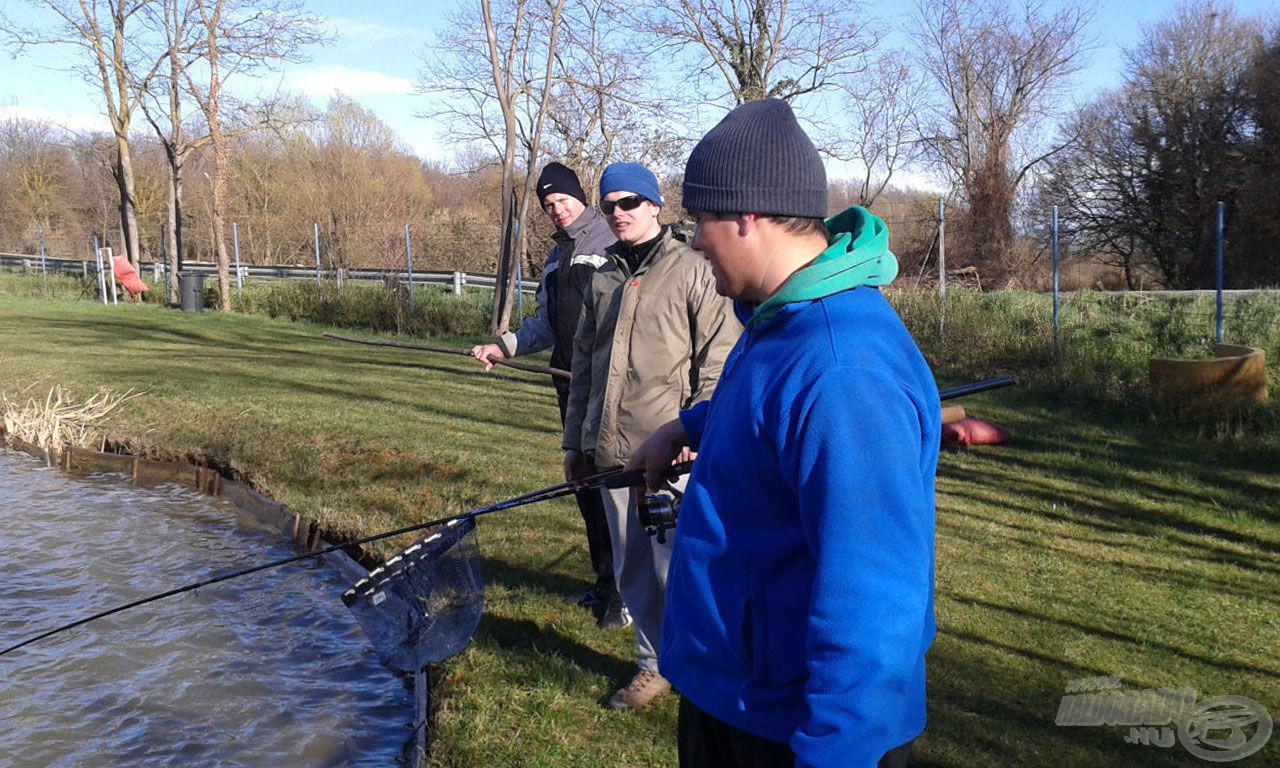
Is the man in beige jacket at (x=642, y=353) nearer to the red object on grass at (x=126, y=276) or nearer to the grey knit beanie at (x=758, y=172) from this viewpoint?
the grey knit beanie at (x=758, y=172)

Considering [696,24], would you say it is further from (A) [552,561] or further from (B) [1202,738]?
(B) [1202,738]

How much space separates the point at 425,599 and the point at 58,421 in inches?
283

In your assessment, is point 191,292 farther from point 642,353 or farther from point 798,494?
point 798,494

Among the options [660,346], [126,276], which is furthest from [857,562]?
[126,276]

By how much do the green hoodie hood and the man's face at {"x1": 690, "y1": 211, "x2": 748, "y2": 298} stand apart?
6 cm

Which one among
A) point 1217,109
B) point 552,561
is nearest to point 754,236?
point 552,561

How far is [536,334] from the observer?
538 cm

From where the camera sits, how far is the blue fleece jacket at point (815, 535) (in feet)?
5.08

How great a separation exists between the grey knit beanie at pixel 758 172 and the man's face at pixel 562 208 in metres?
3.18

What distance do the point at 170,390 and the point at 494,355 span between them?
7.65 meters

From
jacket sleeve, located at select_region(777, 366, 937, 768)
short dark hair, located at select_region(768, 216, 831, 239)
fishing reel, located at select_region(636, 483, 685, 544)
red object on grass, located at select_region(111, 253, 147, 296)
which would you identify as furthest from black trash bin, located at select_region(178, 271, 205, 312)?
jacket sleeve, located at select_region(777, 366, 937, 768)

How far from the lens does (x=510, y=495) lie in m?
7.39
